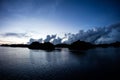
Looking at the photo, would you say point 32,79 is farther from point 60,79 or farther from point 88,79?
point 88,79

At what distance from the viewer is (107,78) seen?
86.3 ft

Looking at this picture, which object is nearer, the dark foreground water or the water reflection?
the dark foreground water

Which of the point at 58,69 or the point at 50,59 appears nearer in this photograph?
the point at 58,69

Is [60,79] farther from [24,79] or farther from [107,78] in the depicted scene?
[107,78]

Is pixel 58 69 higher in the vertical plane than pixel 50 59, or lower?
lower

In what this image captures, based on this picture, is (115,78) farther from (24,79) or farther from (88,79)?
(24,79)

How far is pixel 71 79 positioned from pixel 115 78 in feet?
35.3

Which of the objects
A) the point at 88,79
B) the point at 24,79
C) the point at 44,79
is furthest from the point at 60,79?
the point at 24,79

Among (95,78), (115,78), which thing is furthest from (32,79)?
(115,78)

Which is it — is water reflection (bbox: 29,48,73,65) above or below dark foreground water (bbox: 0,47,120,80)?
above

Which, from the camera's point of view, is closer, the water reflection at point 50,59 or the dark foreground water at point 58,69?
the dark foreground water at point 58,69

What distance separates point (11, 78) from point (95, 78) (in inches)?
816

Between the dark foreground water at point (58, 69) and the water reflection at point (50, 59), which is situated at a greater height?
the water reflection at point (50, 59)

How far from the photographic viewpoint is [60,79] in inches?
1010
